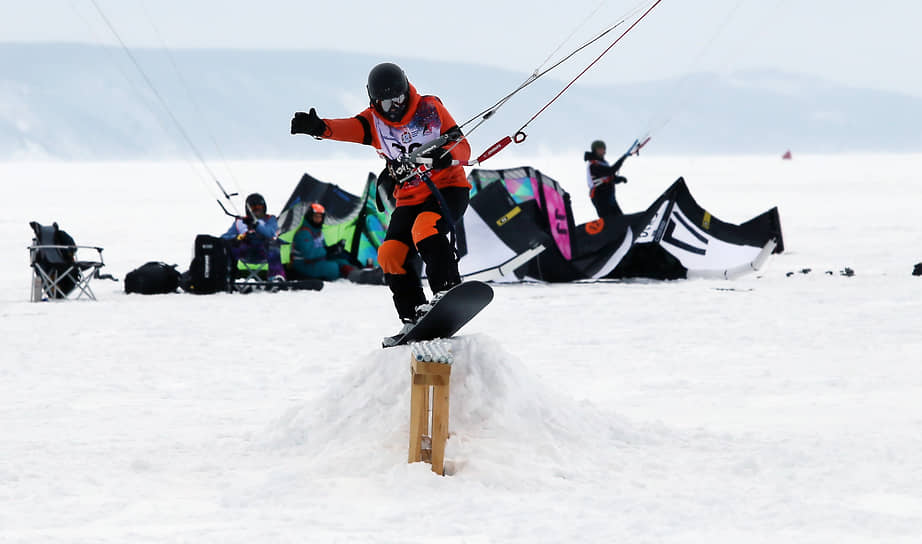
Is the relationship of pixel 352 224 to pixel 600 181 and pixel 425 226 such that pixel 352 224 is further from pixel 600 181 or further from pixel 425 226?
pixel 425 226

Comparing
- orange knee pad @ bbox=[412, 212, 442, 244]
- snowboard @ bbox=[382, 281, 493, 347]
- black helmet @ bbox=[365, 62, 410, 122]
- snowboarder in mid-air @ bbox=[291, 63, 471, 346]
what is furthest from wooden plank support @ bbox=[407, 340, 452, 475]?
black helmet @ bbox=[365, 62, 410, 122]

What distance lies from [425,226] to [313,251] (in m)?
8.02

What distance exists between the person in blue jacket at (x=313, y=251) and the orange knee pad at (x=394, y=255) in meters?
7.56

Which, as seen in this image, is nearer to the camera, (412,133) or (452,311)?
(452,311)

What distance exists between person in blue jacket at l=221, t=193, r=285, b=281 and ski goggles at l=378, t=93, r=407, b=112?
23.0 feet

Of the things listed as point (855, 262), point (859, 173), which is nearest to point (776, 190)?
point (859, 173)

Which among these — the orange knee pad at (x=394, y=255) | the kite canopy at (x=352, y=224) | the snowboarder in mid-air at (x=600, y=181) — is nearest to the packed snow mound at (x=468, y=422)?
the orange knee pad at (x=394, y=255)

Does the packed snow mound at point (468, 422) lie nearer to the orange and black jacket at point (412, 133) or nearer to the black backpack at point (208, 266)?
the orange and black jacket at point (412, 133)

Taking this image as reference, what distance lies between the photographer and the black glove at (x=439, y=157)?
471 cm

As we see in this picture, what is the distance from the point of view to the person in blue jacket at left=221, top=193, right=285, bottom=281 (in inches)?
456

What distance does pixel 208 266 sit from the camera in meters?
11.3

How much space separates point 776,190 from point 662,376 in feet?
80.6

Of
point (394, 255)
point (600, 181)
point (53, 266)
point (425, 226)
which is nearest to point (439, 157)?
point (425, 226)

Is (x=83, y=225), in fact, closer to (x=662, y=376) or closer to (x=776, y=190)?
(x=662, y=376)
